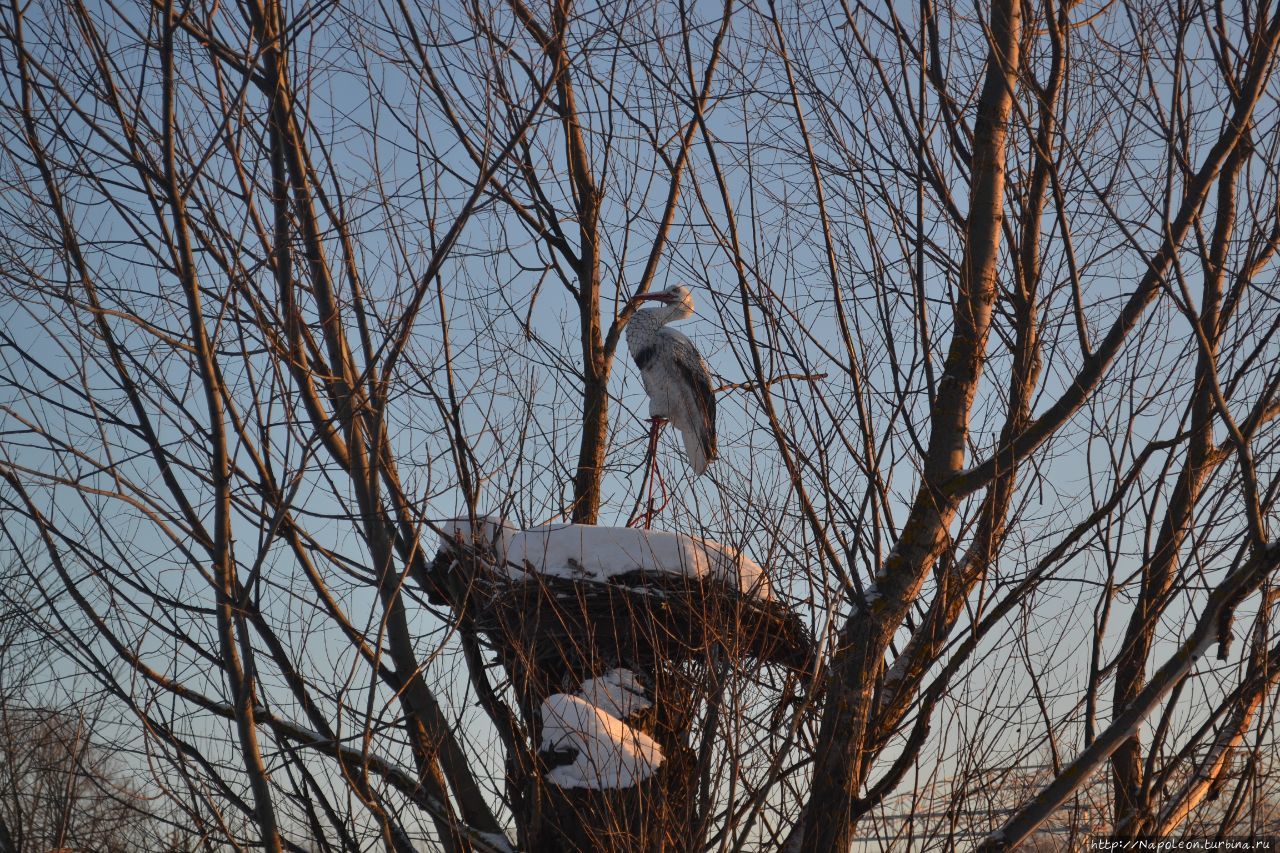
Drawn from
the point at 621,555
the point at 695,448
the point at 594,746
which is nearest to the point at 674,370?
the point at 695,448

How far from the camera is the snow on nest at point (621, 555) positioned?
3633 millimetres

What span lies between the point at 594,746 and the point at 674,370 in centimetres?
256

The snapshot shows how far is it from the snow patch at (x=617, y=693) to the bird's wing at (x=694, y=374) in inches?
72.0

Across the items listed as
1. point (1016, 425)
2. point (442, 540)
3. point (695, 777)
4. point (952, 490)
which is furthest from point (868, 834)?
point (442, 540)

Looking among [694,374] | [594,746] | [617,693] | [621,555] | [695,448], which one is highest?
[694,374]

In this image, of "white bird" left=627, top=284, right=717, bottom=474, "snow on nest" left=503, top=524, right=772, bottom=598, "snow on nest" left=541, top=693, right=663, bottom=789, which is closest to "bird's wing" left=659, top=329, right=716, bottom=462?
"white bird" left=627, top=284, right=717, bottom=474

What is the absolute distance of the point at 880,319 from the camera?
400 centimetres

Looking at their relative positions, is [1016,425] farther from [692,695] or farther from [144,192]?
[144,192]

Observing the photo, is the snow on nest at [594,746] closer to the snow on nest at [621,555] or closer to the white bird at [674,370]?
the snow on nest at [621,555]

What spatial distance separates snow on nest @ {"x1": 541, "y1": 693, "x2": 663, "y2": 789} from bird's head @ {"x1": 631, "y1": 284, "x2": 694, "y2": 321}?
8.54ft

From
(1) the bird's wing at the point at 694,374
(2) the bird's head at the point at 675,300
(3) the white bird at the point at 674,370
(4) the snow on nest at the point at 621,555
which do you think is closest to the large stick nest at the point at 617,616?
(4) the snow on nest at the point at 621,555

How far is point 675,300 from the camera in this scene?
570 cm

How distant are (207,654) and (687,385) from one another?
9.27 ft

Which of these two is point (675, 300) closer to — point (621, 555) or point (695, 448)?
point (695, 448)
